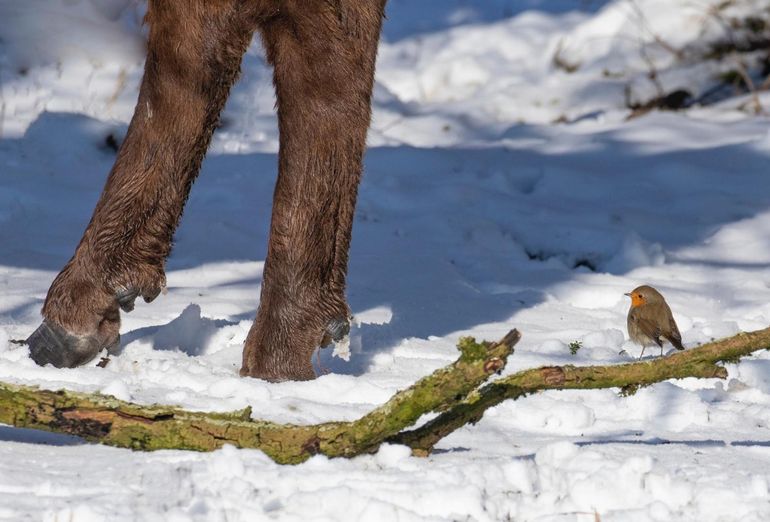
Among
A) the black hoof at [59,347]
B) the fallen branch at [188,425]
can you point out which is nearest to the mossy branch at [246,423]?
the fallen branch at [188,425]

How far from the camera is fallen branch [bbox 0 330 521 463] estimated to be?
255cm

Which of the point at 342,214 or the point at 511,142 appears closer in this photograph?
the point at 342,214

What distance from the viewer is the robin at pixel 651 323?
379cm

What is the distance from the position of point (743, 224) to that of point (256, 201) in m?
2.16

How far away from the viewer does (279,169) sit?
3412 millimetres

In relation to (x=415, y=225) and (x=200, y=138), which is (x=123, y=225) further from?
(x=415, y=225)

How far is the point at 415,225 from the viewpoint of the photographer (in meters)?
5.62

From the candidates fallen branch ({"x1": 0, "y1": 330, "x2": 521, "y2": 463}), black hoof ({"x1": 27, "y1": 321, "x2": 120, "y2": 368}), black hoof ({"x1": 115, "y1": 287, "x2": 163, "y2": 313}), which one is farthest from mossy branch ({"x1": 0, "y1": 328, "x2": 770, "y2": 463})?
black hoof ({"x1": 115, "y1": 287, "x2": 163, "y2": 313})

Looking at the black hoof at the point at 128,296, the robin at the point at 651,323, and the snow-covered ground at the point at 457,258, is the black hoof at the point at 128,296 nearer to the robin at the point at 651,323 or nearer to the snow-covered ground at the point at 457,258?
the snow-covered ground at the point at 457,258

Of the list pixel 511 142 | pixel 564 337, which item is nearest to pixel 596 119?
pixel 511 142

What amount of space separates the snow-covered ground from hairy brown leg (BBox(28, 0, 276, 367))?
6.5 inches

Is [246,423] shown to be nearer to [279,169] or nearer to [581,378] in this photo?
[581,378]

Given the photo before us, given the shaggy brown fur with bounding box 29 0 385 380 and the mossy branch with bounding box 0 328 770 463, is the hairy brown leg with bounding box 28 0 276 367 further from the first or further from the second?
the mossy branch with bounding box 0 328 770 463

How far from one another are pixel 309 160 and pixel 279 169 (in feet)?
0.32
